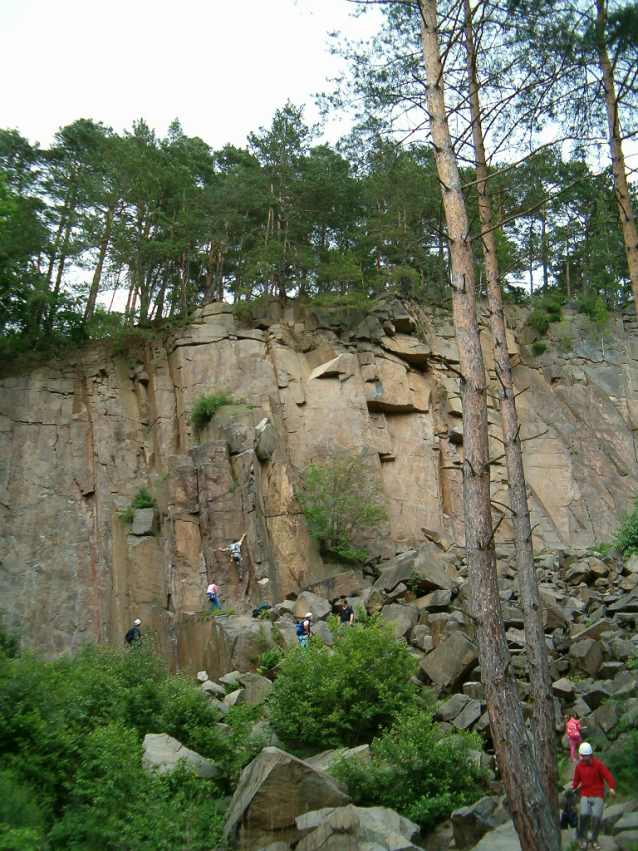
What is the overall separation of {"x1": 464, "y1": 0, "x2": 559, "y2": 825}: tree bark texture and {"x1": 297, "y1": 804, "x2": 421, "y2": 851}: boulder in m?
2.05

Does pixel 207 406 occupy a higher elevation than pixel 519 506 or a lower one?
higher

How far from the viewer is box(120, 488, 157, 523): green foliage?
80.6ft

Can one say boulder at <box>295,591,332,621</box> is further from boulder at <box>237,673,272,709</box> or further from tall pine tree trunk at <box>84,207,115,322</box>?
tall pine tree trunk at <box>84,207,115,322</box>

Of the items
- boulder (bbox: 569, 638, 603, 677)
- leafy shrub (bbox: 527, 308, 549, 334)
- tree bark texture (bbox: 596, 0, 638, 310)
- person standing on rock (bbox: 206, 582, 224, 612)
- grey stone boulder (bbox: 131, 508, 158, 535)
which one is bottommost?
boulder (bbox: 569, 638, 603, 677)

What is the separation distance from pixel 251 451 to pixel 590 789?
1612cm

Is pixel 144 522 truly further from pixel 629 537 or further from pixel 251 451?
pixel 629 537

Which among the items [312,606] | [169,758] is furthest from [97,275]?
[169,758]

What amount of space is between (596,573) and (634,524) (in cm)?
201

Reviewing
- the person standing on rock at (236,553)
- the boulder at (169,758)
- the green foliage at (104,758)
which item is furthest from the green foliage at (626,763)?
the person standing on rock at (236,553)

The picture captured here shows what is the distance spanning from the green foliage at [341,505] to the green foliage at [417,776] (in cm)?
1260

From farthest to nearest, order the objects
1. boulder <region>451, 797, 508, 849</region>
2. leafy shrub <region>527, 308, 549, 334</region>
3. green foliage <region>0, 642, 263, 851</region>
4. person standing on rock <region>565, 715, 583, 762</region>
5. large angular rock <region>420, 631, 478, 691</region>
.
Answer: leafy shrub <region>527, 308, 549, 334</region>, large angular rock <region>420, 631, 478, 691</region>, person standing on rock <region>565, 715, 583, 762</region>, boulder <region>451, 797, 508, 849</region>, green foliage <region>0, 642, 263, 851</region>

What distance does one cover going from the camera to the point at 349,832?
802cm

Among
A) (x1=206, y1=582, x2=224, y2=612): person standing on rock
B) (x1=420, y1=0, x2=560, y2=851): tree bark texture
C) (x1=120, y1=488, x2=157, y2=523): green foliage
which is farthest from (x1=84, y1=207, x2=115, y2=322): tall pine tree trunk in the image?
(x1=420, y1=0, x2=560, y2=851): tree bark texture

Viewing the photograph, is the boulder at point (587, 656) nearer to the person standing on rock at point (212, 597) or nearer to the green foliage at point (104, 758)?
the green foliage at point (104, 758)
